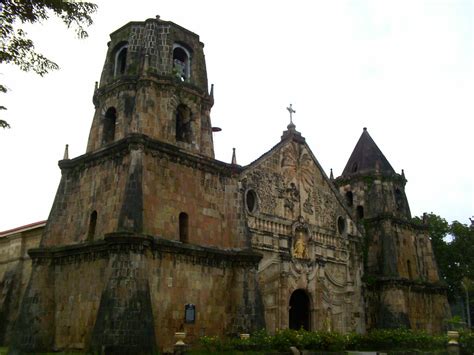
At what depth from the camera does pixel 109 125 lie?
1955 cm

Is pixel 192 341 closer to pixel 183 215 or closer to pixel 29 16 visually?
pixel 183 215

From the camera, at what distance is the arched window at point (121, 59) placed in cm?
2014

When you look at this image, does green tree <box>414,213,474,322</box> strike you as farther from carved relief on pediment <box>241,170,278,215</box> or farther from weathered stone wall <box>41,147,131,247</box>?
weathered stone wall <box>41,147,131,247</box>

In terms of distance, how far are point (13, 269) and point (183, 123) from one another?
13575mm

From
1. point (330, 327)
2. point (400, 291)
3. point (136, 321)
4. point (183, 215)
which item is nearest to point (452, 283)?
point (400, 291)

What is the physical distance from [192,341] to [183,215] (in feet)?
13.6

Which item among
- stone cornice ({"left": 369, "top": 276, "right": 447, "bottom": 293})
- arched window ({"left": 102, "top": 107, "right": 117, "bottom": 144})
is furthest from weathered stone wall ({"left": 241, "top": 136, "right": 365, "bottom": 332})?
arched window ({"left": 102, "top": 107, "right": 117, "bottom": 144})

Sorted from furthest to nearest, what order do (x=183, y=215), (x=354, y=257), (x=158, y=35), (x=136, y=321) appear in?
(x=354, y=257), (x=158, y=35), (x=183, y=215), (x=136, y=321)

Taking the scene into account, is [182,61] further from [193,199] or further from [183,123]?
[193,199]

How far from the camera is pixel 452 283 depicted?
38.1 metres

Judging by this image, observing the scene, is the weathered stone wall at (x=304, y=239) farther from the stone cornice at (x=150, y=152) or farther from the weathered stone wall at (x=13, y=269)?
the weathered stone wall at (x=13, y=269)

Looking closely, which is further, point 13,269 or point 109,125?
point 13,269

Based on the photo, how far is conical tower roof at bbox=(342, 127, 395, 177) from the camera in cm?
2998

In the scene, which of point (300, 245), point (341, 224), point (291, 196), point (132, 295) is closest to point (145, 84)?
point (132, 295)
